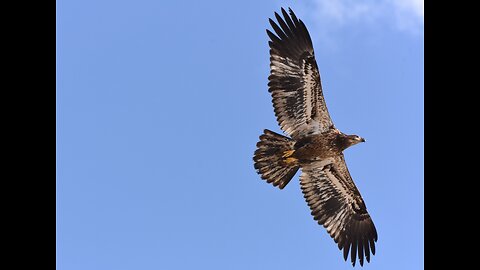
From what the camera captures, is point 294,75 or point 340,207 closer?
point 294,75

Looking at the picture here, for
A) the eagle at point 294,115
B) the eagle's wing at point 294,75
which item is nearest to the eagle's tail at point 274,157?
the eagle at point 294,115

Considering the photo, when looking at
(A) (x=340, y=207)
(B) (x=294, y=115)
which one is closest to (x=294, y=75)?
(B) (x=294, y=115)

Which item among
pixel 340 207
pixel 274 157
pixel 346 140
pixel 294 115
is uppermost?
pixel 294 115

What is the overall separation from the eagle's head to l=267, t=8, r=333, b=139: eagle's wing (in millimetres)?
437

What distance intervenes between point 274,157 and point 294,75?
5.14 feet

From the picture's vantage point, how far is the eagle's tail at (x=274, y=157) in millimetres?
10750

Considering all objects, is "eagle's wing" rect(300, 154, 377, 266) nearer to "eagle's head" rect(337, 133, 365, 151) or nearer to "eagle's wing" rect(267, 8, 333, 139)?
"eagle's head" rect(337, 133, 365, 151)

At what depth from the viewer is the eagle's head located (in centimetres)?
1073

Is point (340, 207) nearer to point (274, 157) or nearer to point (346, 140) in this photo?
point (346, 140)

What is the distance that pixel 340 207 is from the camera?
11.9 meters

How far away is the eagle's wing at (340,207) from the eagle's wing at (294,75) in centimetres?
122

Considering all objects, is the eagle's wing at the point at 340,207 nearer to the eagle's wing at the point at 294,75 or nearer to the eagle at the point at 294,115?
the eagle at the point at 294,115

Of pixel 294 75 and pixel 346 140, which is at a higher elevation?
pixel 294 75
